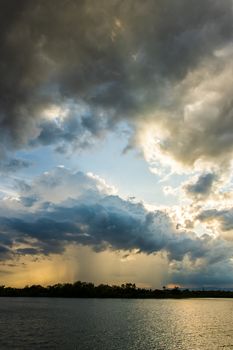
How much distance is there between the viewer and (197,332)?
358 feet

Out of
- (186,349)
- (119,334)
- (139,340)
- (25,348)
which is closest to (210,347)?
(186,349)

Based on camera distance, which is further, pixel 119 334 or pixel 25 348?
pixel 119 334

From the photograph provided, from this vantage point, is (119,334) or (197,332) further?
(197,332)

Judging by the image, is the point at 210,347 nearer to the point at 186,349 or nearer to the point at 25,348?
the point at 186,349

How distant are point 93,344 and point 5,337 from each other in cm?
2330

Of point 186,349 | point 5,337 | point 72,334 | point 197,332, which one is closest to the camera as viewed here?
point 186,349

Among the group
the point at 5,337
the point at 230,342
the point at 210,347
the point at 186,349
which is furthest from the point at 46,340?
the point at 230,342

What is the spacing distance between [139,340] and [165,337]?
39.8 ft

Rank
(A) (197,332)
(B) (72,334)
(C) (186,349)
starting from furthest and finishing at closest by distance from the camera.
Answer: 1. (A) (197,332)
2. (B) (72,334)
3. (C) (186,349)

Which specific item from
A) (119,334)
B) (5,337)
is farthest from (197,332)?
(5,337)

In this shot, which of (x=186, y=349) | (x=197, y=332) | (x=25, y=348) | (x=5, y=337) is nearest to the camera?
(x=25, y=348)

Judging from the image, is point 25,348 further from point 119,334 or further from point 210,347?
point 210,347

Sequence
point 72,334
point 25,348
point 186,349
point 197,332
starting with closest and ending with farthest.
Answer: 1. point 25,348
2. point 186,349
3. point 72,334
4. point 197,332

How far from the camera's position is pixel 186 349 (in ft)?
249
